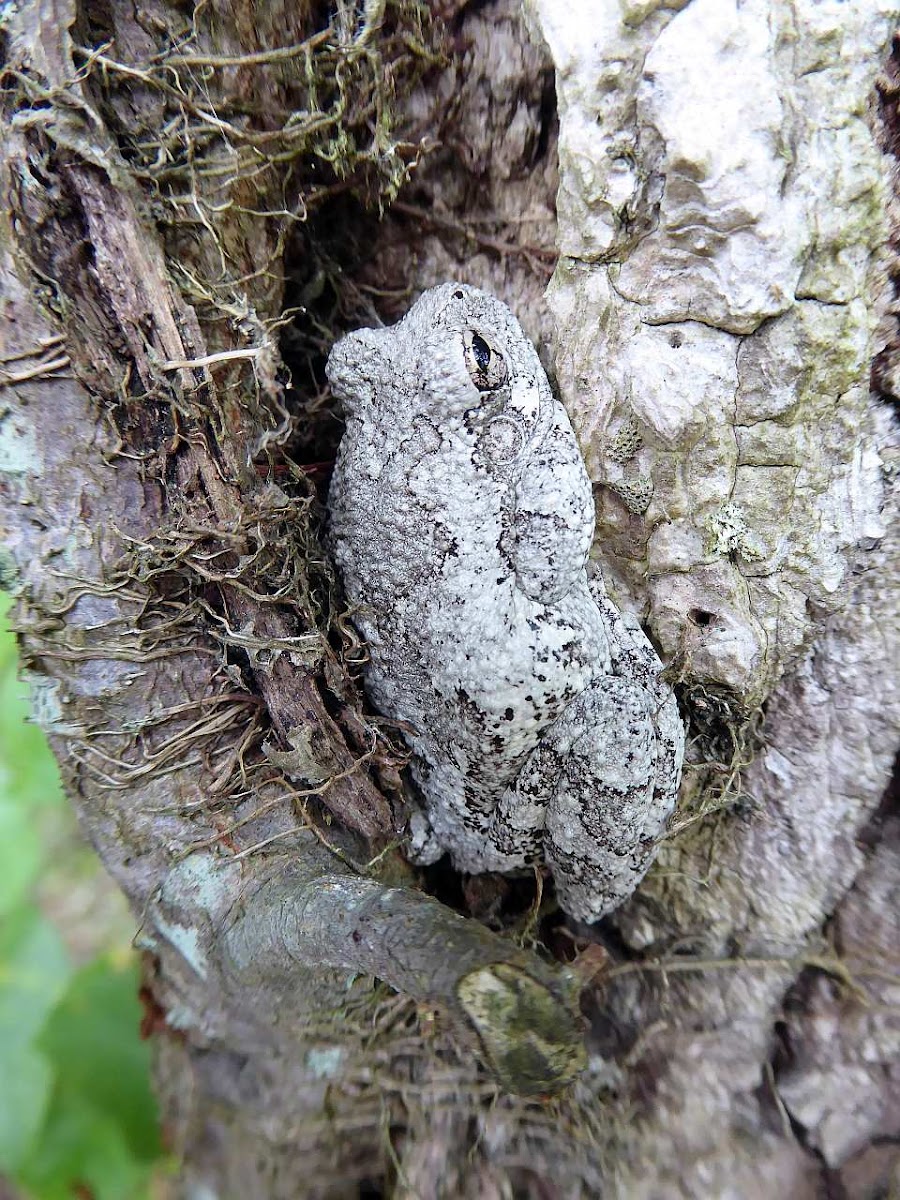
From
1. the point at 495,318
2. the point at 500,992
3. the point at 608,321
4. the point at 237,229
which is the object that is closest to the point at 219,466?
the point at 237,229

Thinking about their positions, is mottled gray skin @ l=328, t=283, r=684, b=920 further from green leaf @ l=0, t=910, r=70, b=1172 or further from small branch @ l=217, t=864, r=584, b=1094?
green leaf @ l=0, t=910, r=70, b=1172

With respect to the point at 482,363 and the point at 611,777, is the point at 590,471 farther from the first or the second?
the point at 611,777

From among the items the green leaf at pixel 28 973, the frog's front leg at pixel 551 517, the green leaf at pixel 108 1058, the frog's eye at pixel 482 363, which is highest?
the frog's eye at pixel 482 363

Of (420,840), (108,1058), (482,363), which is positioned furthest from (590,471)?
(108,1058)

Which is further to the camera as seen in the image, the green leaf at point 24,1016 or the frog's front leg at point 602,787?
the green leaf at point 24,1016

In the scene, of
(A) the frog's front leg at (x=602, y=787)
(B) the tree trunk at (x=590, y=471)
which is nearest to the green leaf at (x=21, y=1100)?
(B) the tree trunk at (x=590, y=471)

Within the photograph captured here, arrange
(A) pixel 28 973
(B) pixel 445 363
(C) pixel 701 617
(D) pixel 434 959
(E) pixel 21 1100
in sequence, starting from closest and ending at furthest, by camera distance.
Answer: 1. (D) pixel 434 959
2. (B) pixel 445 363
3. (C) pixel 701 617
4. (E) pixel 21 1100
5. (A) pixel 28 973

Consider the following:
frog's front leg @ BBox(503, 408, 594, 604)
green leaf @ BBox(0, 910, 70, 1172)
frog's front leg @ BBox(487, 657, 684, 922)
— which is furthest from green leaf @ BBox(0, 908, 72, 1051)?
frog's front leg @ BBox(503, 408, 594, 604)

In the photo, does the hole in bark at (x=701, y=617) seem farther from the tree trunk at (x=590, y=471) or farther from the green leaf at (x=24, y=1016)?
the green leaf at (x=24, y=1016)
